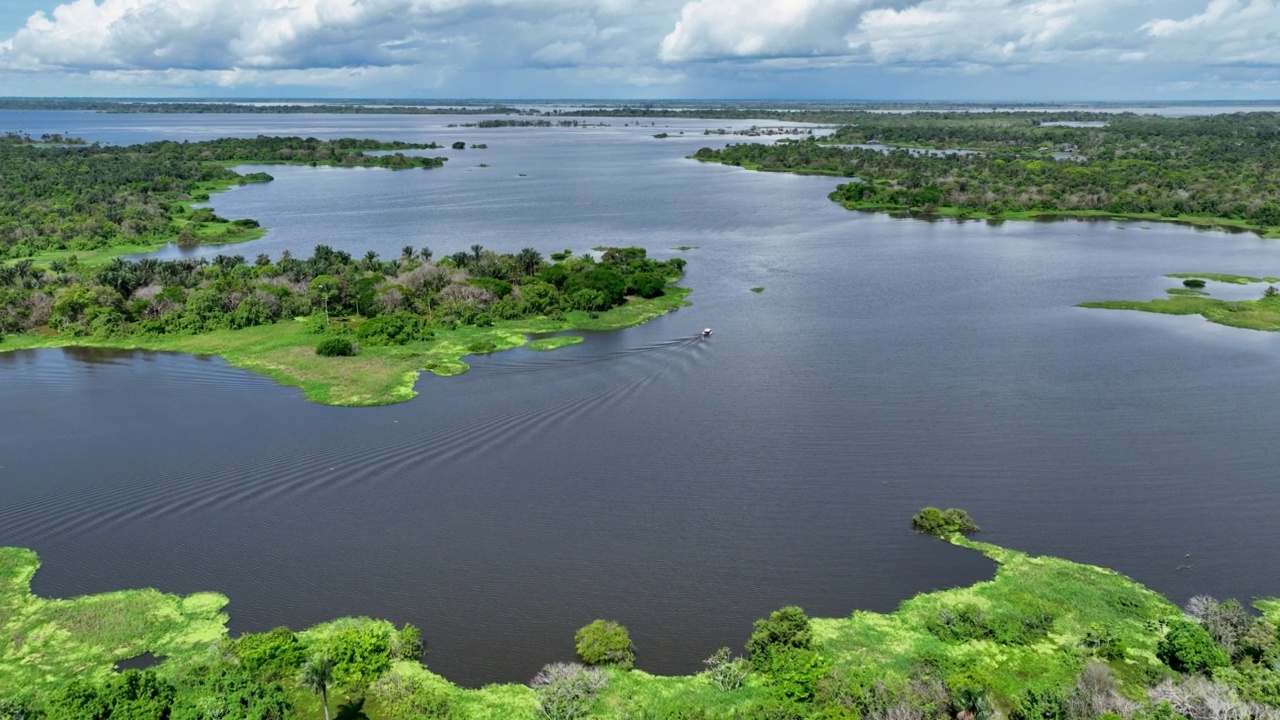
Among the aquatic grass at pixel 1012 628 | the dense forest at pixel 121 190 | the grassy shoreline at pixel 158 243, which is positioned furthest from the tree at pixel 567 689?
the dense forest at pixel 121 190

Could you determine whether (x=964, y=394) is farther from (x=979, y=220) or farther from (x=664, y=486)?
(x=979, y=220)

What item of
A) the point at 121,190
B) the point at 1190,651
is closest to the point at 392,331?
the point at 1190,651

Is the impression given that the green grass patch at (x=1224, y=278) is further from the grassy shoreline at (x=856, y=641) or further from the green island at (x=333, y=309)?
the grassy shoreline at (x=856, y=641)

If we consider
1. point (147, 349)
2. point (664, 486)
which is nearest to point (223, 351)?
Result: point (147, 349)

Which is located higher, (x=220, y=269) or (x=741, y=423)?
(x=220, y=269)

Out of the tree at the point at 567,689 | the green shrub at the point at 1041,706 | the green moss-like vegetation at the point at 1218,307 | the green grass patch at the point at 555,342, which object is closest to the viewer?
the green shrub at the point at 1041,706

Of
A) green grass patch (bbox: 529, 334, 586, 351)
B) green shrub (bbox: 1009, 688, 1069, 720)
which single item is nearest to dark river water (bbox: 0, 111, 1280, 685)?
green grass patch (bbox: 529, 334, 586, 351)
